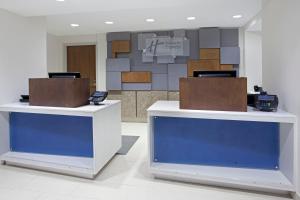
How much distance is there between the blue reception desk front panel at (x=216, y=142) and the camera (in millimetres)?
2684

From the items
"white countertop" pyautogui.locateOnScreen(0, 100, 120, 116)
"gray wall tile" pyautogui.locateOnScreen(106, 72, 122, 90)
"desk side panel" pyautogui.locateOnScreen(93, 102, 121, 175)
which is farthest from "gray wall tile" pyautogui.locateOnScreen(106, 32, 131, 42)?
"white countertop" pyautogui.locateOnScreen(0, 100, 120, 116)

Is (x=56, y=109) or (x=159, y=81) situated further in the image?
(x=159, y=81)

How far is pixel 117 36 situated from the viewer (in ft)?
20.1

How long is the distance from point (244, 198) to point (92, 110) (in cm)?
184

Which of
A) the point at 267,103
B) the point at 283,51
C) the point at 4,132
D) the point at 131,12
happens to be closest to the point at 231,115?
the point at 267,103

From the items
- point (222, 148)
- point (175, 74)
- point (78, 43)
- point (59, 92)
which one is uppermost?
point (78, 43)

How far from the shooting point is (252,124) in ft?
8.86

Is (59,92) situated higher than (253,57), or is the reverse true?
(253,57)

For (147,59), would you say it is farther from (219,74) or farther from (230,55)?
(219,74)

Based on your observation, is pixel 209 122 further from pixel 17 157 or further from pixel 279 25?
pixel 17 157

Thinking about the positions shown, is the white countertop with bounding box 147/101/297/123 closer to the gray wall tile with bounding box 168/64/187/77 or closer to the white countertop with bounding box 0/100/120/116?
the white countertop with bounding box 0/100/120/116

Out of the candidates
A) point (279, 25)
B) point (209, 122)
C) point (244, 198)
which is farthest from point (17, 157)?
point (279, 25)

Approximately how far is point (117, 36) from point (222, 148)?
4306mm

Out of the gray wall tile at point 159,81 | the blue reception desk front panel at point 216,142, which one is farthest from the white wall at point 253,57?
the blue reception desk front panel at point 216,142
